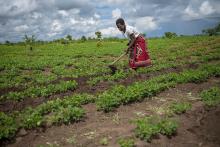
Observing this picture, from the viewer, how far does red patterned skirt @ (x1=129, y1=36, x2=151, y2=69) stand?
11708mm

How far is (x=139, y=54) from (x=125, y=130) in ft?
18.2

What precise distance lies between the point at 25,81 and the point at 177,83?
633cm

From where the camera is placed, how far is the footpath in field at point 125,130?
617 centimetres

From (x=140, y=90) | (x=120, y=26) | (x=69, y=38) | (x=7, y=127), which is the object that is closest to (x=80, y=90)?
(x=140, y=90)

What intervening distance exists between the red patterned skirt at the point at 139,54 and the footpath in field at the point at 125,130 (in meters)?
3.73

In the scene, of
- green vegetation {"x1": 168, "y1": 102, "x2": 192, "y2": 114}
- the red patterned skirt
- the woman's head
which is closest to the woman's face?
the woman's head

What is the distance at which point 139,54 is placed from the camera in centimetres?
1177

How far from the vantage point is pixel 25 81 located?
41.8 ft

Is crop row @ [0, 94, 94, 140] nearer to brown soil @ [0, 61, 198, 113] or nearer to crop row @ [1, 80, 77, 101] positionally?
brown soil @ [0, 61, 198, 113]

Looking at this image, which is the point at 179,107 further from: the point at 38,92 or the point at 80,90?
the point at 38,92

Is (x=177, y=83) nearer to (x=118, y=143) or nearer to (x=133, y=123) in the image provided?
(x=133, y=123)

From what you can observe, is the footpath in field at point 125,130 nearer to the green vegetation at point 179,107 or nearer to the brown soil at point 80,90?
the green vegetation at point 179,107

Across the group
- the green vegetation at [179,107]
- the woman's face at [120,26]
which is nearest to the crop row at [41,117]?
the green vegetation at [179,107]

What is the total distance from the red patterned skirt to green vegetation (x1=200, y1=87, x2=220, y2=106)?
11.8 feet
